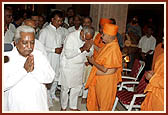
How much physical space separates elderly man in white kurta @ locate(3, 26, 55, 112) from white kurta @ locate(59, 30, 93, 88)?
128cm

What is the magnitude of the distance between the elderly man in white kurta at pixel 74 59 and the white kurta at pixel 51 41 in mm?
383

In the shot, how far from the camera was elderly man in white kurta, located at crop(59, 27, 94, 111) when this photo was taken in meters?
3.31

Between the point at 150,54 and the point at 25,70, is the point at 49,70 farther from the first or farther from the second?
the point at 150,54

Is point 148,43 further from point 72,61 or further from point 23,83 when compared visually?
point 23,83

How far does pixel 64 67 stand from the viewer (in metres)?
3.53

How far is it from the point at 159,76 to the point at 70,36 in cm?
150

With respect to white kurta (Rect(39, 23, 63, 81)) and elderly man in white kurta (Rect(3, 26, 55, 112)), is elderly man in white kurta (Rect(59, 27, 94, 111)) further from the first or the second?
elderly man in white kurta (Rect(3, 26, 55, 112))

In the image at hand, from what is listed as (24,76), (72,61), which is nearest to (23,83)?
(24,76)

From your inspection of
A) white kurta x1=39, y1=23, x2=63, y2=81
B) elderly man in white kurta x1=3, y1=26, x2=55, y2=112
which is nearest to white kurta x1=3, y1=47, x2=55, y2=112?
elderly man in white kurta x1=3, y1=26, x2=55, y2=112

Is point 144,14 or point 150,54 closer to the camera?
point 150,54

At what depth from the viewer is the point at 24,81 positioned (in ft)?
6.65

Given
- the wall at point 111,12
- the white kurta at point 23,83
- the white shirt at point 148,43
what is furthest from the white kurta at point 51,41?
the white shirt at point 148,43

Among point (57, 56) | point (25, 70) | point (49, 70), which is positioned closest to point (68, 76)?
point (57, 56)

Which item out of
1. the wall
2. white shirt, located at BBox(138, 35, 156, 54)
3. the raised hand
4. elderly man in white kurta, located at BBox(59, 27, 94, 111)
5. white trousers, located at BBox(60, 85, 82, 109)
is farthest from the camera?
white shirt, located at BBox(138, 35, 156, 54)
